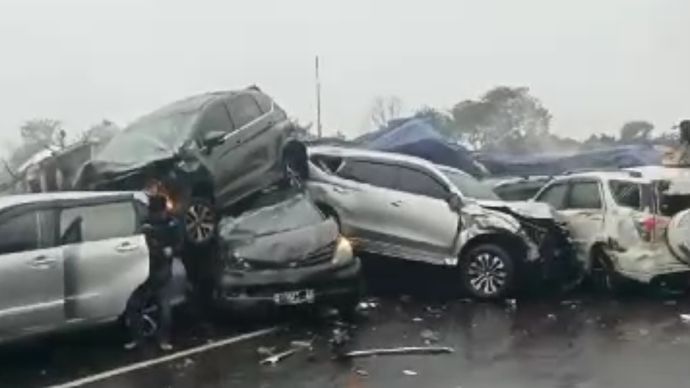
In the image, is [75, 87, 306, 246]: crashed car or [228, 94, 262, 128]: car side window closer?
[75, 87, 306, 246]: crashed car

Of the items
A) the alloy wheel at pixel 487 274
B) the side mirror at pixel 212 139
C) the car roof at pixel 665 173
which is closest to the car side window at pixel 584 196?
the car roof at pixel 665 173

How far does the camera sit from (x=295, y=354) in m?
10.0

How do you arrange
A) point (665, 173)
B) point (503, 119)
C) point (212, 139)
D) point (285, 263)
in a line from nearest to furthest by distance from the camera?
point (285, 263) → point (212, 139) → point (665, 173) → point (503, 119)

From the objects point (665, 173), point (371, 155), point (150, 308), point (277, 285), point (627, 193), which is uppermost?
point (371, 155)

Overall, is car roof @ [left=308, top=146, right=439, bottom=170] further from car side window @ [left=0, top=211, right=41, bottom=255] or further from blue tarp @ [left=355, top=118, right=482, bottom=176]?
car side window @ [left=0, top=211, right=41, bottom=255]

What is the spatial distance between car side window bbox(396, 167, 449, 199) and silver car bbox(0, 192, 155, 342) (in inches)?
166

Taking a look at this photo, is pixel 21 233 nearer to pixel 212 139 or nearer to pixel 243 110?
pixel 212 139

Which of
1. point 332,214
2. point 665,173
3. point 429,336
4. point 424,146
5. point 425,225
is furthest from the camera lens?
point 424,146

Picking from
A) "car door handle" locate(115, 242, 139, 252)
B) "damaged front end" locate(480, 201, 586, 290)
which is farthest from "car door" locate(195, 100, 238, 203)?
"damaged front end" locate(480, 201, 586, 290)

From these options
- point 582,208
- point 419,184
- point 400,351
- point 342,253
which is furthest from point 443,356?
point 582,208

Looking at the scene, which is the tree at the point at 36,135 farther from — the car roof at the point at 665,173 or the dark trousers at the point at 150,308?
the car roof at the point at 665,173

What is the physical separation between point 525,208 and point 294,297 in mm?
4129

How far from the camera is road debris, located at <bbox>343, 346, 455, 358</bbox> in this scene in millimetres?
9891

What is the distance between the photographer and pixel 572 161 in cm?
2111
